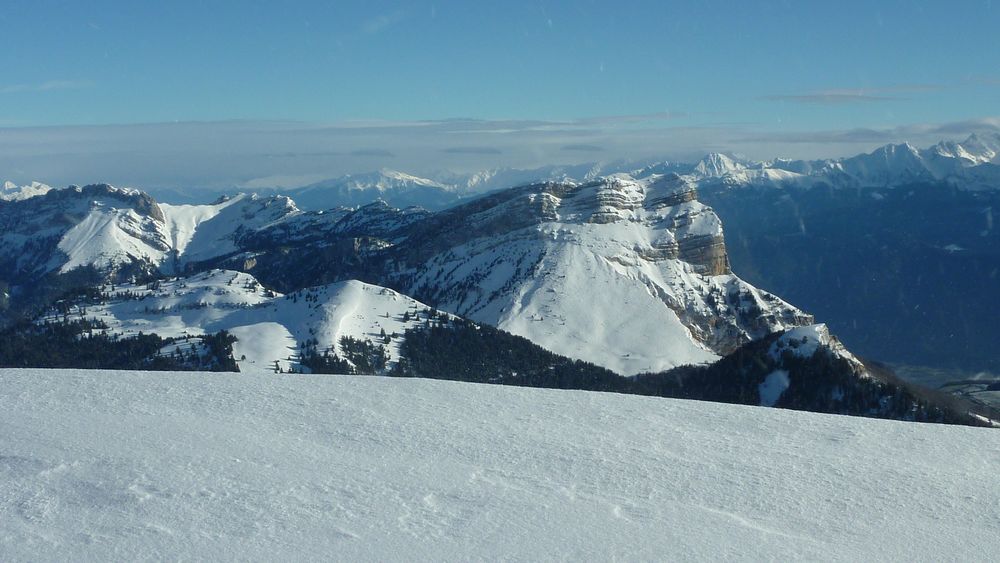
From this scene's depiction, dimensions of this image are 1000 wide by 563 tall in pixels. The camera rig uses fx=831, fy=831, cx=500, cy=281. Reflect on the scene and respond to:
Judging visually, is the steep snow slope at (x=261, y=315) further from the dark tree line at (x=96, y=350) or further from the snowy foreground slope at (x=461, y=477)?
the snowy foreground slope at (x=461, y=477)

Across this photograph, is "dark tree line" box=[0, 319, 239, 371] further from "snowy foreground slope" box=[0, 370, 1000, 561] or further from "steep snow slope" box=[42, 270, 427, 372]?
"snowy foreground slope" box=[0, 370, 1000, 561]

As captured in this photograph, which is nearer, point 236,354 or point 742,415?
point 742,415

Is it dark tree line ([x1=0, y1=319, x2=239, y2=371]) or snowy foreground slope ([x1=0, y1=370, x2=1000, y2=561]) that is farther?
dark tree line ([x1=0, y1=319, x2=239, y2=371])

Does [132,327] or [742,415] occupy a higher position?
[742,415]

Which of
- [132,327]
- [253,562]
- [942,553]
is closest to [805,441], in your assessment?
[942,553]

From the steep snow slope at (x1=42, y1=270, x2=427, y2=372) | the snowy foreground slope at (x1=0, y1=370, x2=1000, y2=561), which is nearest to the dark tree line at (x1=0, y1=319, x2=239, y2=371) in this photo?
the steep snow slope at (x1=42, y1=270, x2=427, y2=372)

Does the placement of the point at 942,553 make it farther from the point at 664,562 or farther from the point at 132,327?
the point at 132,327
